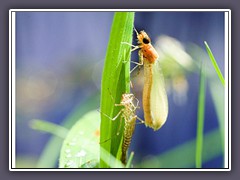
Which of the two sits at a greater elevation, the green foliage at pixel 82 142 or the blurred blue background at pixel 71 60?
the blurred blue background at pixel 71 60

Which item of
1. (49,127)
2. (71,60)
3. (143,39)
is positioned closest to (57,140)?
(49,127)

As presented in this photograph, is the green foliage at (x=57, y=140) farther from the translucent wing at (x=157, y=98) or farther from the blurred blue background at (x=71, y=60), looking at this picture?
the translucent wing at (x=157, y=98)

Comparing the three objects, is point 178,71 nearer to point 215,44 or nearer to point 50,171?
point 215,44

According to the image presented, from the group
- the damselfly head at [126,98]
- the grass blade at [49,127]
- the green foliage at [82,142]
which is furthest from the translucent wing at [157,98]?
the grass blade at [49,127]
